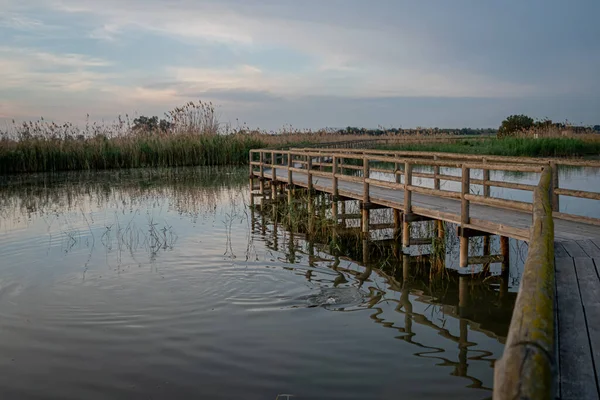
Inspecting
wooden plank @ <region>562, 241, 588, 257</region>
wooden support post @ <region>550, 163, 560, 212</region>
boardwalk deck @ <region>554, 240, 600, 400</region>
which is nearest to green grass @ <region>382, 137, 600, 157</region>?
wooden support post @ <region>550, 163, 560, 212</region>

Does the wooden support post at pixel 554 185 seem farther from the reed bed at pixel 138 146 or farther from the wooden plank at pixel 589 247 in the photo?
the reed bed at pixel 138 146

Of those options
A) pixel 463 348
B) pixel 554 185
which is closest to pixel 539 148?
pixel 554 185

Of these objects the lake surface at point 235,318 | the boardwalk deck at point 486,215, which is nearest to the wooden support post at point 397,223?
the boardwalk deck at point 486,215

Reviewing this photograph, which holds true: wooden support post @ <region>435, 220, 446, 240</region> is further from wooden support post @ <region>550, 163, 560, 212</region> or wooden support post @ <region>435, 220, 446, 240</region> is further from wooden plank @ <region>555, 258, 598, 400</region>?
wooden plank @ <region>555, 258, 598, 400</region>

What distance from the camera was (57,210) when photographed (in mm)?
15133

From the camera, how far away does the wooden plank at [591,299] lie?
3.41 metres

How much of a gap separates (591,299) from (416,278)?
3998 mm

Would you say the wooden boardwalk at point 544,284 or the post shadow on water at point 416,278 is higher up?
the wooden boardwalk at point 544,284

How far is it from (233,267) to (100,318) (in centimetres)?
251

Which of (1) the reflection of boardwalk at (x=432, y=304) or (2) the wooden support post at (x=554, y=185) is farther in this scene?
(2) the wooden support post at (x=554, y=185)

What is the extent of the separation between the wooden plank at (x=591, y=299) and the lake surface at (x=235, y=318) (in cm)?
107

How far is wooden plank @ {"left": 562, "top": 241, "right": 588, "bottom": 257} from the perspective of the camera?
20.1ft

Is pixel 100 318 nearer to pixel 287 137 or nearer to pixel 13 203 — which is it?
pixel 13 203

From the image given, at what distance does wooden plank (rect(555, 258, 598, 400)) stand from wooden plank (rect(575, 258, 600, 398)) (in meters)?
0.03
